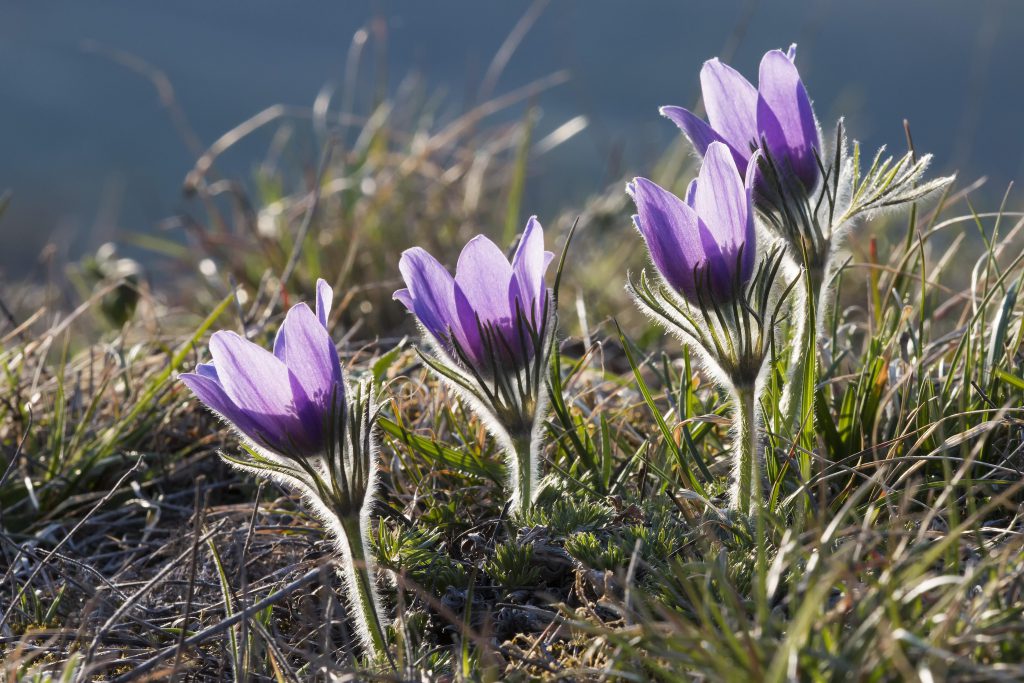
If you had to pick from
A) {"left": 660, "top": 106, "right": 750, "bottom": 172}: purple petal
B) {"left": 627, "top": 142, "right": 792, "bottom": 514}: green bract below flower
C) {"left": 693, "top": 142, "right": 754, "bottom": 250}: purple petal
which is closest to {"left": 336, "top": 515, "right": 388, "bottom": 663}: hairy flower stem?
{"left": 627, "top": 142, "right": 792, "bottom": 514}: green bract below flower

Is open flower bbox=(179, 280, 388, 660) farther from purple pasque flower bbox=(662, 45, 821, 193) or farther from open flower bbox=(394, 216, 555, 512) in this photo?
purple pasque flower bbox=(662, 45, 821, 193)

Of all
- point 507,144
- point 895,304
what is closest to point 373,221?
point 507,144

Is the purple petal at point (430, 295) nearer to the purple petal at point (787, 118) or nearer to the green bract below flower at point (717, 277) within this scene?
the green bract below flower at point (717, 277)

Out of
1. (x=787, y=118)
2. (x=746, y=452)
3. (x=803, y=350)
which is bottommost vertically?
(x=746, y=452)

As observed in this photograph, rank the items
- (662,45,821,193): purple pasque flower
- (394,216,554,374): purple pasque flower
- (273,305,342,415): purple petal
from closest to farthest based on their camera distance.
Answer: (273,305,342,415): purple petal, (394,216,554,374): purple pasque flower, (662,45,821,193): purple pasque flower

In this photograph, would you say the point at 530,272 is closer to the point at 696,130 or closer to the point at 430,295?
the point at 430,295

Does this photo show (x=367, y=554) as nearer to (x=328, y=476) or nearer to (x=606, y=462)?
(x=328, y=476)

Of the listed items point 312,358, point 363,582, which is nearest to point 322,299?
point 312,358
